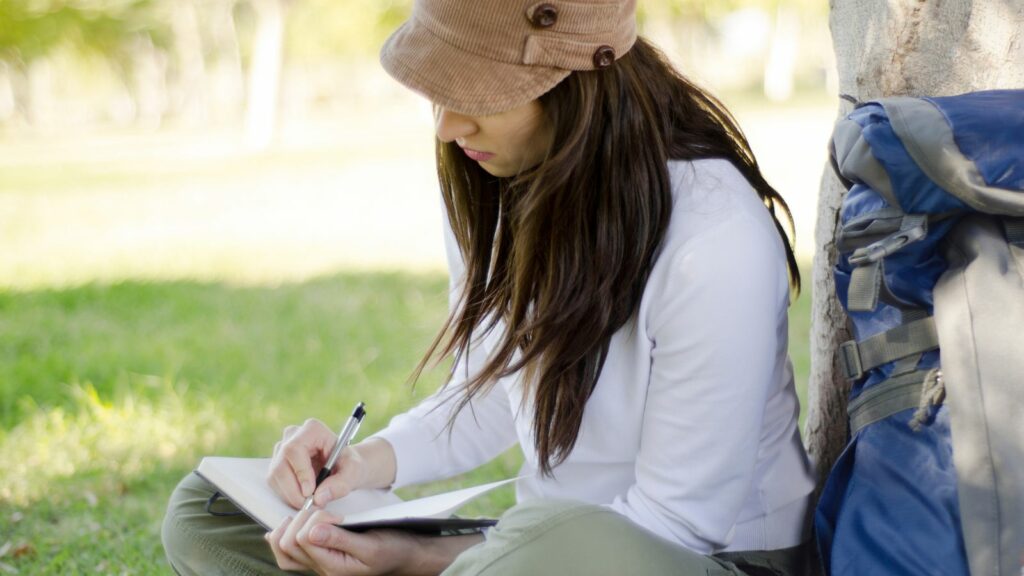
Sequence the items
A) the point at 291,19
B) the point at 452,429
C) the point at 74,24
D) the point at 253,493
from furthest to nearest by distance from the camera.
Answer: the point at 74,24, the point at 291,19, the point at 452,429, the point at 253,493

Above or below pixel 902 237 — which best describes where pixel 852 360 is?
below

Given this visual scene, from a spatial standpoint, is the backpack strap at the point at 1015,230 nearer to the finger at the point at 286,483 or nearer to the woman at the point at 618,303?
the woman at the point at 618,303

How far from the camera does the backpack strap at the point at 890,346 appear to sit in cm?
158

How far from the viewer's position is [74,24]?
99.0ft

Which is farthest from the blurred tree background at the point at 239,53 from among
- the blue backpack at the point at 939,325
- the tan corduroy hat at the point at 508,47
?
the blue backpack at the point at 939,325

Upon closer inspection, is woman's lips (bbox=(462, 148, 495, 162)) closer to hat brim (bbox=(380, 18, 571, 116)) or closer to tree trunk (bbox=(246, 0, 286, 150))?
hat brim (bbox=(380, 18, 571, 116))

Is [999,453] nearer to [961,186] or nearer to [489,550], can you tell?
[961,186]

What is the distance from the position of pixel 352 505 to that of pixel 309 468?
112 mm

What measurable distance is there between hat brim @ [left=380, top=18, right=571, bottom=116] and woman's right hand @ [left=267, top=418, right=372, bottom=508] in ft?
2.19

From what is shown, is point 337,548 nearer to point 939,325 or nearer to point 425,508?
point 425,508

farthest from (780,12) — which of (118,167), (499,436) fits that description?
(499,436)

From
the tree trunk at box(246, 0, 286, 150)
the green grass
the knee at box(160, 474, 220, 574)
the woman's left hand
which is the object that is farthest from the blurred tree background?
the green grass

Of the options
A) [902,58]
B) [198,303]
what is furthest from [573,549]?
[198,303]

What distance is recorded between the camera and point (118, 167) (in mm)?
17359
